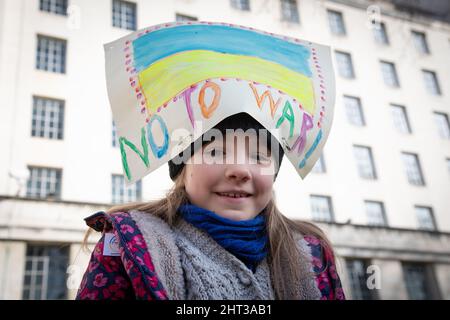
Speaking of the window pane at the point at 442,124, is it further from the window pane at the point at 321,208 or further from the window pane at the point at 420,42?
the window pane at the point at 321,208

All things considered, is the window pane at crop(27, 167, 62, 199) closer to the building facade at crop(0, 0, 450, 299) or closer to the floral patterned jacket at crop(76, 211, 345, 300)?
the building facade at crop(0, 0, 450, 299)

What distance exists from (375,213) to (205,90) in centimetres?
2001

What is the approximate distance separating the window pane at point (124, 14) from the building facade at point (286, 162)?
84mm

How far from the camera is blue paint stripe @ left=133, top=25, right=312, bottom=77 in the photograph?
1585mm

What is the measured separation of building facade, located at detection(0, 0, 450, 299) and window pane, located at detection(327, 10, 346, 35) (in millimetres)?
71

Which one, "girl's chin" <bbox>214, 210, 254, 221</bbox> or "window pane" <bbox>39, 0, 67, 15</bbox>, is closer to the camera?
"girl's chin" <bbox>214, 210, 254, 221</bbox>

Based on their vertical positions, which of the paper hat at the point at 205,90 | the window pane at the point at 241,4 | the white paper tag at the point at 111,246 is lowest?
the white paper tag at the point at 111,246

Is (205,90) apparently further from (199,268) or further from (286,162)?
(286,162)

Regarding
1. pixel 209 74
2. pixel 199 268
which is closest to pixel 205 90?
pixel 209 74

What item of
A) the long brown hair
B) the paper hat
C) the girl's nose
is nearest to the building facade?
the long brown hair

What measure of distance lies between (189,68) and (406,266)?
68.4 ft

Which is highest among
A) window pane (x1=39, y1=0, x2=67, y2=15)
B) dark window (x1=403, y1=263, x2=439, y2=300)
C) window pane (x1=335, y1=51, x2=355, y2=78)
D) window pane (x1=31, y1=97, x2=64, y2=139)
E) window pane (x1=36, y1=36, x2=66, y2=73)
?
window pane (x1=335, y1=51, x2=355, y2=78)

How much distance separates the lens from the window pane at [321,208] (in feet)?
60.6

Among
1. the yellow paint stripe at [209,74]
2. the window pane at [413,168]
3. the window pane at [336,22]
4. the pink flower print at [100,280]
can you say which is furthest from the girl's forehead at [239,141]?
the window pane at [336,22]
